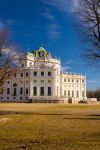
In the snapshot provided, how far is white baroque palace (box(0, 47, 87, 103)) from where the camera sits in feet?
465

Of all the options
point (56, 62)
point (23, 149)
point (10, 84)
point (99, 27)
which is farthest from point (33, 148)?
point (56, 62)

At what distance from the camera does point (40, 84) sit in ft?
478

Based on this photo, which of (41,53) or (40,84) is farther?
(41,53)

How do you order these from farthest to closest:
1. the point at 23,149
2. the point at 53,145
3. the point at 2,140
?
the point at 2,140 → the point at 53,145 → the point at 23,149

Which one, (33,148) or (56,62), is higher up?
(56,62)

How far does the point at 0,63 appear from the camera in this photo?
148 feet

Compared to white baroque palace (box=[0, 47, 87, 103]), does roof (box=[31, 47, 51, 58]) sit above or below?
above

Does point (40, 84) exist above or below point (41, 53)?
below

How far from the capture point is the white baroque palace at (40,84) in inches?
5577

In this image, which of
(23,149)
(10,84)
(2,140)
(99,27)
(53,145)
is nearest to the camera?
(23,149)

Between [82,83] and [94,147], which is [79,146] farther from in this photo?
[82,83]

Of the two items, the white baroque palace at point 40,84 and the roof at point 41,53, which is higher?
the roof at point 41,53

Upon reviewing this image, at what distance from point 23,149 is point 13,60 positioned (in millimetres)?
35761

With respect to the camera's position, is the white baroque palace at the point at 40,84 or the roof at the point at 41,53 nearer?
the white baroque palace at the point at 40,84
